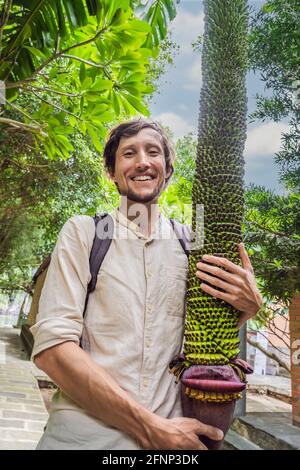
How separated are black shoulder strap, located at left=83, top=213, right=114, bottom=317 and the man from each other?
0.02 metres

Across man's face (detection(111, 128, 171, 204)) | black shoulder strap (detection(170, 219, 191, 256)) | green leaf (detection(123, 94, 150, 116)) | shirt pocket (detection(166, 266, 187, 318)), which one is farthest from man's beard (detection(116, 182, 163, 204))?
green leaf (detection(123, 94, 150, 116))

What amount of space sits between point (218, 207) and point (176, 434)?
599 millimetres

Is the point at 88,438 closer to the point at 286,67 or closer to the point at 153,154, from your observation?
the point at 153,154

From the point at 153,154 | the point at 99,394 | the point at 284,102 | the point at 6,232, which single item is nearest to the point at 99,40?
the point at 153,154

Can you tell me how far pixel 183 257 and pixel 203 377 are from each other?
43 cm

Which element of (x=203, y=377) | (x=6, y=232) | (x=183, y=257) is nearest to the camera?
(x=203, y=377)

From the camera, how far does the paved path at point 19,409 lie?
4152 mm

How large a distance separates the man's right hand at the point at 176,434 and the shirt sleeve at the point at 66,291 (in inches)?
12.0

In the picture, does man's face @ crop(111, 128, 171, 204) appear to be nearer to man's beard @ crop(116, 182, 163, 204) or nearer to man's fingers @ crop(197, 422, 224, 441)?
man's beard @ crop(116, 182, 163, 204)

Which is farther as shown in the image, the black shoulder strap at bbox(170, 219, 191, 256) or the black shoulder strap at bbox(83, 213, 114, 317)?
the black shoulder strap at bbox(170, 219, 191, 256)

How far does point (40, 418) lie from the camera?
504cm

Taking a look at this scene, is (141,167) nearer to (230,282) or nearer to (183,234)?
(183,234)

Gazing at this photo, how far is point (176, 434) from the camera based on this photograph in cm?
113

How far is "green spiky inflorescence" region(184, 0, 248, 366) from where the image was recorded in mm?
1167
